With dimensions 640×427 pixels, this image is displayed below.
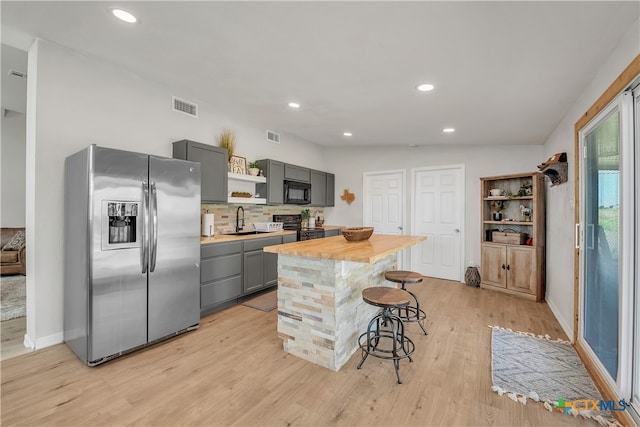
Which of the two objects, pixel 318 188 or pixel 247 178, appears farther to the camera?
pixel 318 188

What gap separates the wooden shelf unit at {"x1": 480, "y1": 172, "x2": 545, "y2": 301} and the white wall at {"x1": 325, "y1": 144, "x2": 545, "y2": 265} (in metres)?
0.21

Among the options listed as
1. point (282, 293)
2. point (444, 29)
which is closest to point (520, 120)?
point (444, 29)

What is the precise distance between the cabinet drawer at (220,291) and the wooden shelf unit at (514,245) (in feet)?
12.7

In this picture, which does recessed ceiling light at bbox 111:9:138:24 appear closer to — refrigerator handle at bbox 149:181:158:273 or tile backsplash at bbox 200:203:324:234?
refrigerator handle at bbox 149:181:158:273

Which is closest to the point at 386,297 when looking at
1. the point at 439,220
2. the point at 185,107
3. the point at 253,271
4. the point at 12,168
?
the point at 253,271

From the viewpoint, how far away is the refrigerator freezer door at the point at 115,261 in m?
2.27

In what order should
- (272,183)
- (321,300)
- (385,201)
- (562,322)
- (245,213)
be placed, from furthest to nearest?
1. (385,201)
2. (272,183)
3. (245,213)
4. (562,322)
5. (321,300)

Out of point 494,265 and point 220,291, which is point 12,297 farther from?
point 494,265

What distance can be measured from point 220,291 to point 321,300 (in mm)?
1693

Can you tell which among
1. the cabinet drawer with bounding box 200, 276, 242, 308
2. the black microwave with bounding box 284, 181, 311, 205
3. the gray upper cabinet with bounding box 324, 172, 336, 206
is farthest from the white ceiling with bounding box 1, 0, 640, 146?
the gray upper cabinet with bounding box 324, 172, 336, 206

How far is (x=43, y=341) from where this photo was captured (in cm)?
256

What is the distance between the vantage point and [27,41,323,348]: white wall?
2.53 m

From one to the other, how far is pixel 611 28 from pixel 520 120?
1.81 meters

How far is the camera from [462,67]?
2309mm
